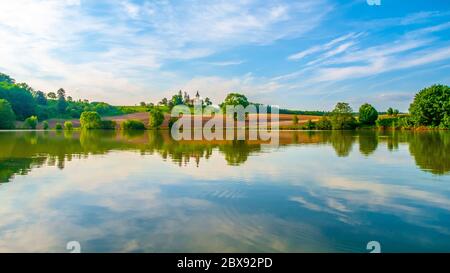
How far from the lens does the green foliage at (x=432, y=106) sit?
99.9 meters

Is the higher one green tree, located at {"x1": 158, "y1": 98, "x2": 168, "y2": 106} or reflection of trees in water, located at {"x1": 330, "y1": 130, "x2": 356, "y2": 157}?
green tree, located at {"x1": 158, "y1": 98, "x2": 168, "y2": 106}

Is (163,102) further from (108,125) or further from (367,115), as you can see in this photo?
(367,115)

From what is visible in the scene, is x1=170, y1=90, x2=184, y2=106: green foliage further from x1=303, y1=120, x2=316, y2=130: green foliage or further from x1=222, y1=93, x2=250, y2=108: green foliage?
x1=303, y1=120, x2=316, y2=130: green foliage

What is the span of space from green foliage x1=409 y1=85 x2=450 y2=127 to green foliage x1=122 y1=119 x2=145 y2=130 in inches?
3673

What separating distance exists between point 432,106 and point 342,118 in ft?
94.9

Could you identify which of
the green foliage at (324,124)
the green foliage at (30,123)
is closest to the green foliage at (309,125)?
the green foliage at (324,124)

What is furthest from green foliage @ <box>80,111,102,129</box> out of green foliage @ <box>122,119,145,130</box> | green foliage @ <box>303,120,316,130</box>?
green foliage @ <box>303,120,316,130</box>

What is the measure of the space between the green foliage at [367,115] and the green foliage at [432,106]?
2197 centimetres

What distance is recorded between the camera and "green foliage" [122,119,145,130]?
122287 mm

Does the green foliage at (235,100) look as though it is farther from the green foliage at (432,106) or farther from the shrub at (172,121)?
the green foliage at (432,106)

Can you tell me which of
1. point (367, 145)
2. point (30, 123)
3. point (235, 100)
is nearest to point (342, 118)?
point (235, 100)

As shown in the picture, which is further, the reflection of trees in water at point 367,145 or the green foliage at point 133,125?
the green foliage at point 133,125
